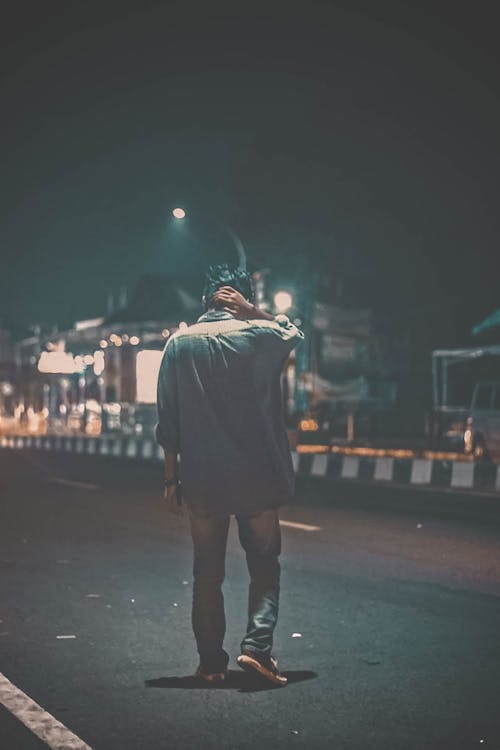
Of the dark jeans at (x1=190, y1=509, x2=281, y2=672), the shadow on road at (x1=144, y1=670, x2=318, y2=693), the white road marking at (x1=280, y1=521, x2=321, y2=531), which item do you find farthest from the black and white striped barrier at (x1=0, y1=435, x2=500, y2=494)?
the dark jeans at (x1=190, y1=509, x2=281, y2=672)

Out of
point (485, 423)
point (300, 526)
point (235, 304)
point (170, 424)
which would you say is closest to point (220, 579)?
point (170, 424)

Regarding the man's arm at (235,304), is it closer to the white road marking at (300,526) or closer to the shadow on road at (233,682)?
the shadow on road at (233,682)

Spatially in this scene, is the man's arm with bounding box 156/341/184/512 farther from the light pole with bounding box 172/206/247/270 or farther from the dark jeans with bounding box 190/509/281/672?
the light pole with bounding box 172/206/247/270

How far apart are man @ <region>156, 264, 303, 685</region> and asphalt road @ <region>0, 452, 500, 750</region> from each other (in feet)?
0.92

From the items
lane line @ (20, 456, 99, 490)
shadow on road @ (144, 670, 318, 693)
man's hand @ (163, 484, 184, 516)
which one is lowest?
shadow on road @ (144, 670, 318, 693)

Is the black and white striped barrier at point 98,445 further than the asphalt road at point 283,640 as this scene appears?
Yes

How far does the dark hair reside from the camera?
5352mm

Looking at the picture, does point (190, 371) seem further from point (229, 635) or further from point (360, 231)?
point (360, 231)

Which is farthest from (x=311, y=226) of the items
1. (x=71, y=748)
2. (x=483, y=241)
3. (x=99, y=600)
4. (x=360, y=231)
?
(x=71, y=748)

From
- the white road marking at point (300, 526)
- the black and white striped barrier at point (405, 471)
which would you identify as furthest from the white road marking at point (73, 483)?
the white road marking at point (300, 526)

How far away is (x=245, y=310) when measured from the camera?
529 centimetres

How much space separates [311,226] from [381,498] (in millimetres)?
31579

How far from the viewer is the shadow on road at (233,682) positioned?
5.11 m

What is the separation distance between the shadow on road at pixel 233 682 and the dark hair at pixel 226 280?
178cm
